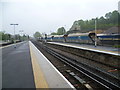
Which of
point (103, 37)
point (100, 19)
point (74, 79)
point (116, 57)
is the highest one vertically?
point (100, 19)

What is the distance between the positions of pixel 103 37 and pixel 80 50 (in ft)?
36.3

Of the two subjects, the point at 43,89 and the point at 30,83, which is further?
the point at 30,83

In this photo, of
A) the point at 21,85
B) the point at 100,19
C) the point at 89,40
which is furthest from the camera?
the point at 100,19

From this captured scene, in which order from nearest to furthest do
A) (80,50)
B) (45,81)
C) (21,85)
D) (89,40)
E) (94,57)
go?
(21,85) < (45,81) < (94,57) < (80,50) < (89,40)

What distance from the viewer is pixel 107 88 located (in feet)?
17.6

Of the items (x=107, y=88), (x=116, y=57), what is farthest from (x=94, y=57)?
(x=107, y=88)

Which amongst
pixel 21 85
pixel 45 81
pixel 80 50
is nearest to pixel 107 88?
pixel 45 81

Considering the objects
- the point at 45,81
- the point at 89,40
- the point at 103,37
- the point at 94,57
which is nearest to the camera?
the point at 45,81

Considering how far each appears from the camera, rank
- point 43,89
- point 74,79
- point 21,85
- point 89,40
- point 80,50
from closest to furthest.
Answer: point 43,89
point 21,85
point 74,79
point 80,50
point 89,40

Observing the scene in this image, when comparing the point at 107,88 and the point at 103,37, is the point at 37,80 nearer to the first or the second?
the point at 107,88

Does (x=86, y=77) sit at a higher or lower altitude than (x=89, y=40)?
lower

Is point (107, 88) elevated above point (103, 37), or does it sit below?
below

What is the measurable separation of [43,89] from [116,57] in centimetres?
841

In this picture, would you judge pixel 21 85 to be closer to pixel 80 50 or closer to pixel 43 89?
pixel 43 89
